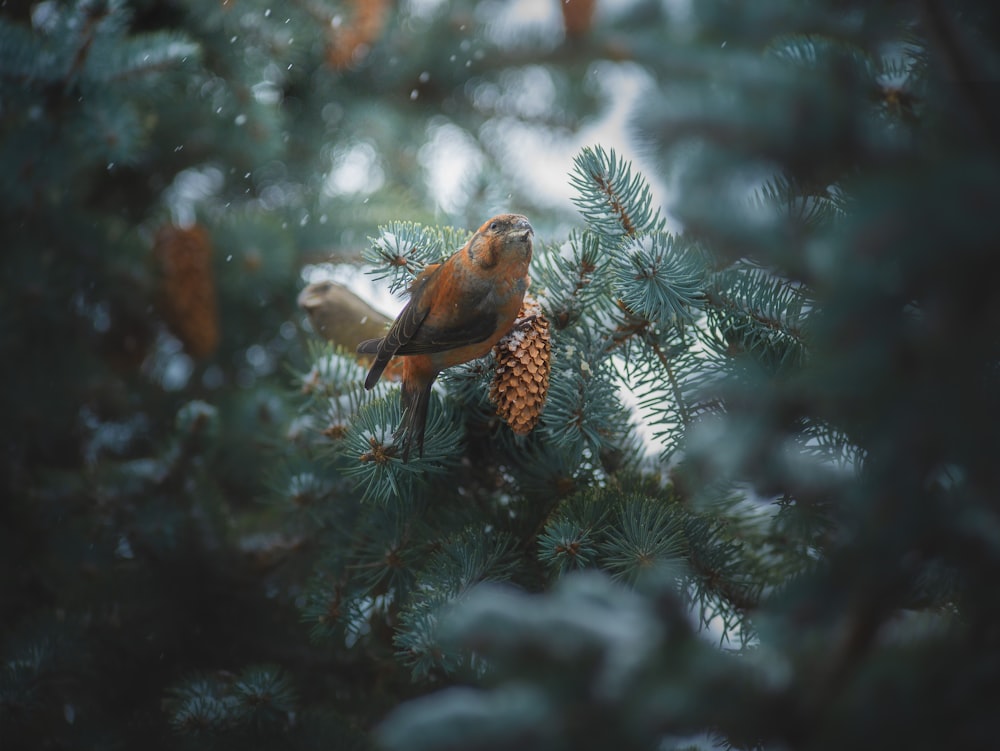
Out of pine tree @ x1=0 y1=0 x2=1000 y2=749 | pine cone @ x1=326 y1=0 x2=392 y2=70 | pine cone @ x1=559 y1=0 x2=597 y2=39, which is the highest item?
pine cone @ x1=559 y1=0 x2=597 y2=39

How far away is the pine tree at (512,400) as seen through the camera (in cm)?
35

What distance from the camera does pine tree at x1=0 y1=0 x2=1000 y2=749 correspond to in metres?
0.35

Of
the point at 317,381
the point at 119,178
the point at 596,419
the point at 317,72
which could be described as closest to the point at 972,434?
the point at 596,419

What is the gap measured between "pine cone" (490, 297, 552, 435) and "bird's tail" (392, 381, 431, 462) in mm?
85

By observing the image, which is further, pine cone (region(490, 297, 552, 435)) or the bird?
the bird

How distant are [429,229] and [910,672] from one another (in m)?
0.74

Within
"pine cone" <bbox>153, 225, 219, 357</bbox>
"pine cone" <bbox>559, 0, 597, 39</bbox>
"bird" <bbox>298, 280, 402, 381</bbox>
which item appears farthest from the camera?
"pine cone" <bbox>559, 0, 597, 39</bbox>

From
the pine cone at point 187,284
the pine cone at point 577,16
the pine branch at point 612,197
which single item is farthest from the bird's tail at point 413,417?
the pine cone at point 577,16

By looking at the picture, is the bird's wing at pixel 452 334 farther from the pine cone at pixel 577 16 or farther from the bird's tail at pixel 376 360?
the pine cone at pixel 577 16

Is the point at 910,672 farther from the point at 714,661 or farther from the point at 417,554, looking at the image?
the point at 417,554

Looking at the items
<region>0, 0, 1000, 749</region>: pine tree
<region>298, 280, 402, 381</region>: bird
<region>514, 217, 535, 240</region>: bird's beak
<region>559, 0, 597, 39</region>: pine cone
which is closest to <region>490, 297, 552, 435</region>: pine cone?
<region>0, 0, 1000, 749</region>: pine tree

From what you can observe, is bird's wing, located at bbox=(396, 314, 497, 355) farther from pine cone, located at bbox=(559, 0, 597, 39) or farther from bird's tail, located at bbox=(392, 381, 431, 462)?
pine cone, located at bbox=(559, 0, 597, 39)

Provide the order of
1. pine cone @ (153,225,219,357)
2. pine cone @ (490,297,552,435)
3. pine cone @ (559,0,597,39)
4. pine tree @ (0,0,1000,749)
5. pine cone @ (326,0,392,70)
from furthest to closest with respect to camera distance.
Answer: pine cone @ (559,0,597,39), pine cone @ (326,0,392,70), pine cone @ (153,225,219,357), pine cone @ (490,297,552,435), pine tree @ (0,0,1000,749)

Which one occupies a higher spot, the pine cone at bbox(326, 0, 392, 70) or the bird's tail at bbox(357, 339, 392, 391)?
the pine cone at bbox(326, 0, 392, 70)
